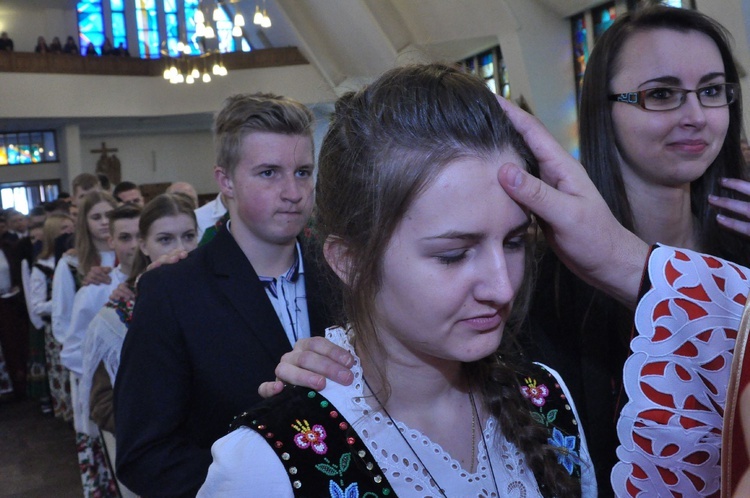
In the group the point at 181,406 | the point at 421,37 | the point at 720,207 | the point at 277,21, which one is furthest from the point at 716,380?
the point at 277,21

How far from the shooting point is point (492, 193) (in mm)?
1203

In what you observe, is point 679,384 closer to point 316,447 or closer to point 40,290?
point 316,447

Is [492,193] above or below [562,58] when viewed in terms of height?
below

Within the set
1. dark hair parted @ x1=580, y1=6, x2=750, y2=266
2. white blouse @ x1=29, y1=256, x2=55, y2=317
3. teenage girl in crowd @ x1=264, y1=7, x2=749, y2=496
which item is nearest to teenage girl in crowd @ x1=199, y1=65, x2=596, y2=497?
teenage girl in crowd @ x1=264, y1=7, x2=749, y2=496

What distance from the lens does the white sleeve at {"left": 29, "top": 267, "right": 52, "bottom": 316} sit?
7133 millimetres

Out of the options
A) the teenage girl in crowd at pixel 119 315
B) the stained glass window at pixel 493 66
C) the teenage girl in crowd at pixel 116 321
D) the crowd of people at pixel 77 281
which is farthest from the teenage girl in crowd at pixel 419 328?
the stained glass window at pixel 493 66

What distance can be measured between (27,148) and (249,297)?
18.8m

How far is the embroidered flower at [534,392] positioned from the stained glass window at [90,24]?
2126 cm

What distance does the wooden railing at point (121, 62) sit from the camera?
17.3 metres

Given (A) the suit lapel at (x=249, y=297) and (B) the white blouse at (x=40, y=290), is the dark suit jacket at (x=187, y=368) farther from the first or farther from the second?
(B) the white blouse at (x=40, y=290)

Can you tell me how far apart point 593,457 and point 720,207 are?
66 centimetres

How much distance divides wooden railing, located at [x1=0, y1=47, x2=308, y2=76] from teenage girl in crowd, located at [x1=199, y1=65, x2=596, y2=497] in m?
17.5

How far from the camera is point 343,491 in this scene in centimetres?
123

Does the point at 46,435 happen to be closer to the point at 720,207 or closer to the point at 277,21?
the point at 720,207
